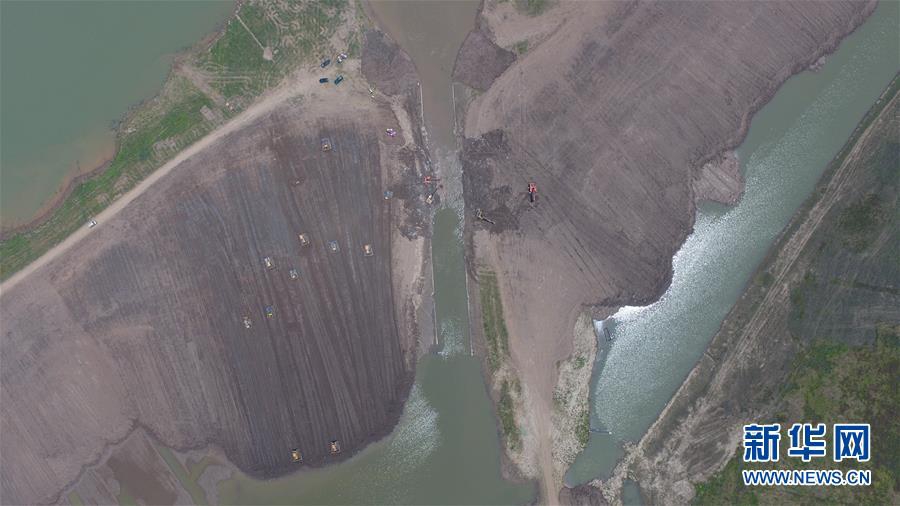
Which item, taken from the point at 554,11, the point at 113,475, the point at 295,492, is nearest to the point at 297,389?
the point at 295,492

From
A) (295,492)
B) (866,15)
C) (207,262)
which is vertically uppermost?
(866,15)

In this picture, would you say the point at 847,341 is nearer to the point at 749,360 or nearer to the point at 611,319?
the point at 749,360

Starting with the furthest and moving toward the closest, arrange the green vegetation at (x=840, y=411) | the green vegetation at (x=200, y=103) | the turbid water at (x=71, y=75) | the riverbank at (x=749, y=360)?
the turbid water at (x=71, y=75) → the green vegetation at (x=200, y=103) → the riverbank at (x=749, y=360) → the green vegetation at (x=840, y=411)

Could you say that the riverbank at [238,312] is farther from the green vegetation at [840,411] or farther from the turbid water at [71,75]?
the green vegetation at [840,411]

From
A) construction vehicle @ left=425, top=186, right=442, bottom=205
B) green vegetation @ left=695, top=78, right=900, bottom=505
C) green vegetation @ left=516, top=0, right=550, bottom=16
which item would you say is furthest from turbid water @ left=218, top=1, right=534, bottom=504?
green vegetation @ left=695, top=78, right=900, bottom=505

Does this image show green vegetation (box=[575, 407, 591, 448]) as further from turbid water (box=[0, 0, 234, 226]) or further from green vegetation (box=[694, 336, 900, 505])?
turbid water (box=[0, 0, 234, 226])

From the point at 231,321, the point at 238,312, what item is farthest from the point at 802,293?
the point at 231,321

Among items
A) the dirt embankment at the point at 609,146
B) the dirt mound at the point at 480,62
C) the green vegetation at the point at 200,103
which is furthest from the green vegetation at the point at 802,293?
the green vegetation at the point at 200,103

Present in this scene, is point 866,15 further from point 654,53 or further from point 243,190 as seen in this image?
point 243,190
